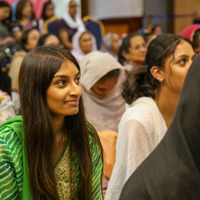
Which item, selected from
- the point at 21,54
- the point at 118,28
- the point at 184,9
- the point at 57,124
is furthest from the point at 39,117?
the point at 184,9

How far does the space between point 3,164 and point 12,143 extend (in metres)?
0.09

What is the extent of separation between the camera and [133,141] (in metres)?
1.89

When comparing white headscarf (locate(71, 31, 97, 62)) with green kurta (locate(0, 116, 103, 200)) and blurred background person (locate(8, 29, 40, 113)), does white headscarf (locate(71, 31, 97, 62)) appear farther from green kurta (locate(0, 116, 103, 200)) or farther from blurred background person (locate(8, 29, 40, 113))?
green kurta (locate(0, 116, 103, 200))

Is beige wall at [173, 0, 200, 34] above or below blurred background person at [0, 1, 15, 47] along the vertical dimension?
below

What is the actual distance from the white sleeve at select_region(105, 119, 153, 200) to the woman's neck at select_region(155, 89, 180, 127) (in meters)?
0.25

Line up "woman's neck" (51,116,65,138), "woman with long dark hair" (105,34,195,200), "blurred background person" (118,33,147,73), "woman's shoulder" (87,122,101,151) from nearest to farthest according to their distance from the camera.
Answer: "woman's neck" (51,116,65,138)
"woman's shoulder" (87,122,101,151)
"woman with long dark hair" (105,34,195,200)
"blurred background person" (118,33,147,73)

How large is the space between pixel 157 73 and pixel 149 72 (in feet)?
0.25

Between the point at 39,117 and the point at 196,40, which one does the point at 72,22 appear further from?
the point at 39,117

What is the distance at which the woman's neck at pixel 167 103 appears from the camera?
2.11 m

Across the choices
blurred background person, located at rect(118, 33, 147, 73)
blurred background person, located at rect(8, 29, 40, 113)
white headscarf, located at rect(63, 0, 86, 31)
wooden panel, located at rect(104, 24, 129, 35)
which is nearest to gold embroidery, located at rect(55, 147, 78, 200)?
blurred background person, located at rect(8, 29, 40, 113)

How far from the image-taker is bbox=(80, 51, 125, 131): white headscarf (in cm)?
312

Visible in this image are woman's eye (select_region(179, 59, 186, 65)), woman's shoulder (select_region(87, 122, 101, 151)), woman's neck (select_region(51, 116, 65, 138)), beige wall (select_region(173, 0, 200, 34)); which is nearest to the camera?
woman's neck (select_region(51, 116, 65, 138))

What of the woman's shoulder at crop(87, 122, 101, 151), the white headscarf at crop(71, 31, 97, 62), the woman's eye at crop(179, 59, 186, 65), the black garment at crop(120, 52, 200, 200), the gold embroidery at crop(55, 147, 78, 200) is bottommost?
the white headscarf at crop(71, 31, 97, 62)

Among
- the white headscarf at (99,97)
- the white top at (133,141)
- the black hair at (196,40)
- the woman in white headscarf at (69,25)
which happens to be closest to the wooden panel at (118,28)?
the woman in white headscarf at (69,25)
